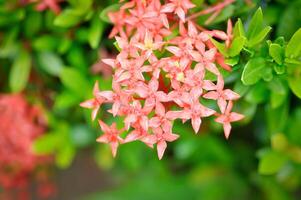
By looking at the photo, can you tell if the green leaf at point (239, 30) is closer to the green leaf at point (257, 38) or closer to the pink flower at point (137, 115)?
the green leaf at point (257, 38)

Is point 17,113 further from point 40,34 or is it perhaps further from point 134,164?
point 134,164

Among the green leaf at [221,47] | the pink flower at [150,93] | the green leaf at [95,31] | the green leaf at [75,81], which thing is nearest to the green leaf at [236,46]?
the green leaf at [221,47]

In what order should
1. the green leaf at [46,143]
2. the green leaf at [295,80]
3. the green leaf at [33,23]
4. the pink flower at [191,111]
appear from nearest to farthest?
the pink flower at [191,111] → the green leaf at [295,80] → the green leaf at [33,23] → the green leaf at [46,143]

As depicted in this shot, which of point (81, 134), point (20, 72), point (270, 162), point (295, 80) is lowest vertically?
point (81, 134)

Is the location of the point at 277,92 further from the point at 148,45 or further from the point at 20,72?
the point at 20,72

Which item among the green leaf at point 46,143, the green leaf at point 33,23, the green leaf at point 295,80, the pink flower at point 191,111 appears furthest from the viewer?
the green leaf at point 46,143

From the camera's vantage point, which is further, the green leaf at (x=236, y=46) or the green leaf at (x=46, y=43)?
the green leaf at (x=46, y=43)

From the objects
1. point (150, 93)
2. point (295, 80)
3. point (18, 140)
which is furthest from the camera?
point (18, 140)

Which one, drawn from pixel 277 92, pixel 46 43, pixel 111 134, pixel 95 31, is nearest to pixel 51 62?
pixel 46 43
